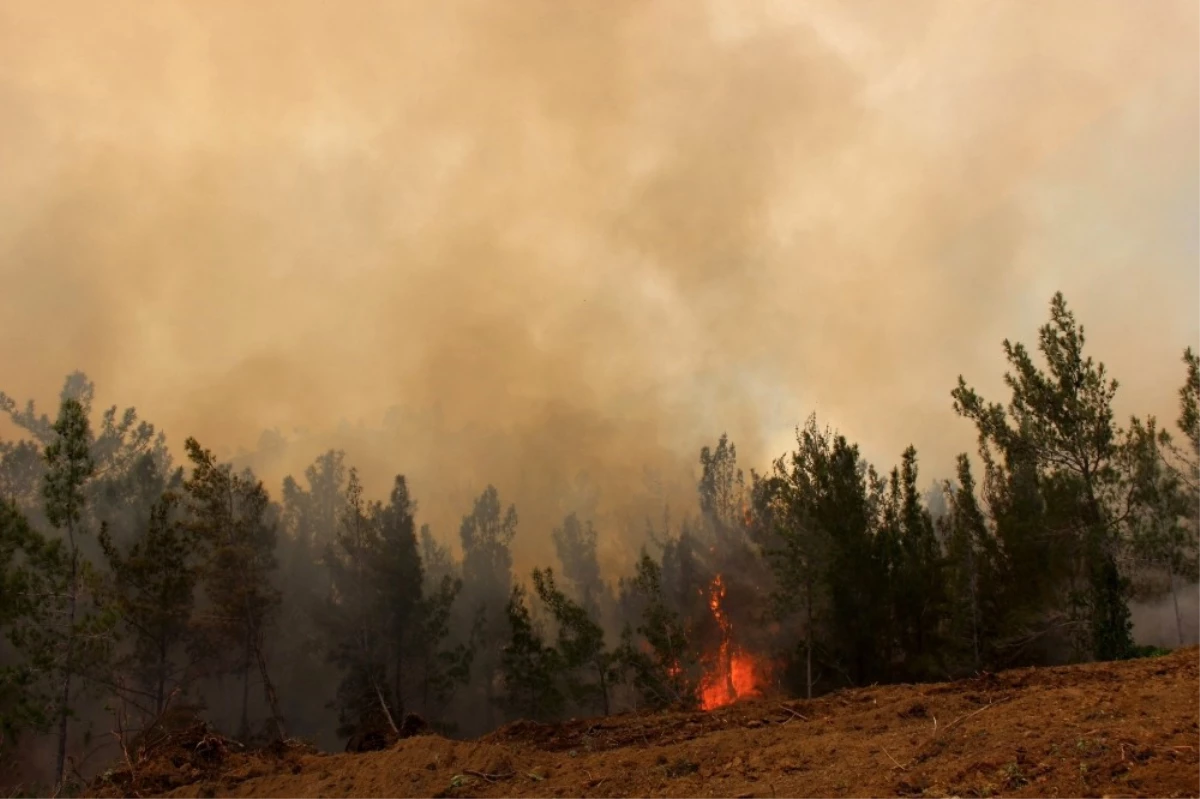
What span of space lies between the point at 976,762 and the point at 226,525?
35.3 m

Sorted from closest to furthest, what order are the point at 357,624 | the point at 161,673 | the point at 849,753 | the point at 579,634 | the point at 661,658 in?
the point at 849,753, the point at 661,658, the point at 161,673, the point at 579,634, the point at 357,624

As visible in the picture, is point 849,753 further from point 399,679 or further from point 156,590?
point 399,679

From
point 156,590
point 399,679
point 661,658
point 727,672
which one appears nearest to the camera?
point 661,658

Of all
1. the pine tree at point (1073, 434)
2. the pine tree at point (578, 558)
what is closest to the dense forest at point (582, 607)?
the pine tree at point (1073, 434)

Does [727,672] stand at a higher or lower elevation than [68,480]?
lower

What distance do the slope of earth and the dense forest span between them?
17.8 feet

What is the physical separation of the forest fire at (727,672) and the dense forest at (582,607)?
10.7 inches

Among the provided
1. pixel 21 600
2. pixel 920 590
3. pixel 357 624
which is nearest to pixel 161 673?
pixel 21 600

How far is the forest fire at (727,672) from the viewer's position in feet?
156

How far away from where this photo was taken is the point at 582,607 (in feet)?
158

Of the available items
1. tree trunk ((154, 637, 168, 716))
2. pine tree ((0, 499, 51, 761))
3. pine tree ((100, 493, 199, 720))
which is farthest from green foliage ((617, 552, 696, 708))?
pine tree ((0, 499, 51, 761))

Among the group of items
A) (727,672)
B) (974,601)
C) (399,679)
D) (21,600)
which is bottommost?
(727,672)

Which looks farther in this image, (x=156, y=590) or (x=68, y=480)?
(x=156, y=590)

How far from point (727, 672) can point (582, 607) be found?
11340 millimetres
